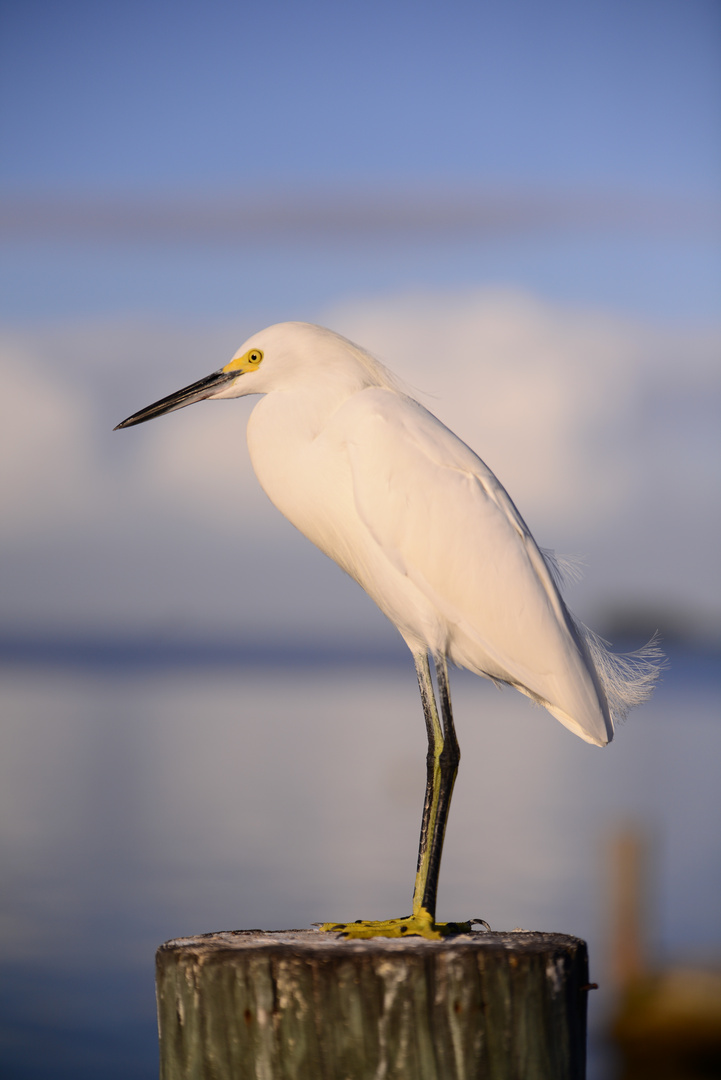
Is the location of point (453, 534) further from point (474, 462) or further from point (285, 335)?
point (285, 335)

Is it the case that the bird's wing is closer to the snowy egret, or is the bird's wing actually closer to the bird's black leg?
the snowy egret

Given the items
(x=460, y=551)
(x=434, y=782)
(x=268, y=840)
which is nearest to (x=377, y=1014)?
(x=434, y=782)

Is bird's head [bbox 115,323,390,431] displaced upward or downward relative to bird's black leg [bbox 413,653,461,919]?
upward

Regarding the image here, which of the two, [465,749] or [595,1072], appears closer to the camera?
[595,1072]

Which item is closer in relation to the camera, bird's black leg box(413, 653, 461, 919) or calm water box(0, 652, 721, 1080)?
bird's black leg box(413, 653, 461, 919)

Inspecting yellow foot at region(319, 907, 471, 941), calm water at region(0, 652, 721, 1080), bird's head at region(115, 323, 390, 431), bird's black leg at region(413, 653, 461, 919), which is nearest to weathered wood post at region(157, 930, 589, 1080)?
yellow foot at region(319, 907, 471, 941)

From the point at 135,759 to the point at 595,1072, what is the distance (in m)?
14.0

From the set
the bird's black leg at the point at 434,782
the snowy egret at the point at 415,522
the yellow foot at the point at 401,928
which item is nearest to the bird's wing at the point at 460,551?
the snowy egret at the point at 415,522

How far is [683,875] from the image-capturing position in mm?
14930

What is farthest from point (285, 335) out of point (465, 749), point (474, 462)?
point (465, 749)

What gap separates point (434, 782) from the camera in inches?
161

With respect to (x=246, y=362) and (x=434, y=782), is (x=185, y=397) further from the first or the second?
(x=434, y=782)

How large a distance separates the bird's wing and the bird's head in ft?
0.63

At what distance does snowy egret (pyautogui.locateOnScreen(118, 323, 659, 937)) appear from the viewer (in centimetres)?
425
